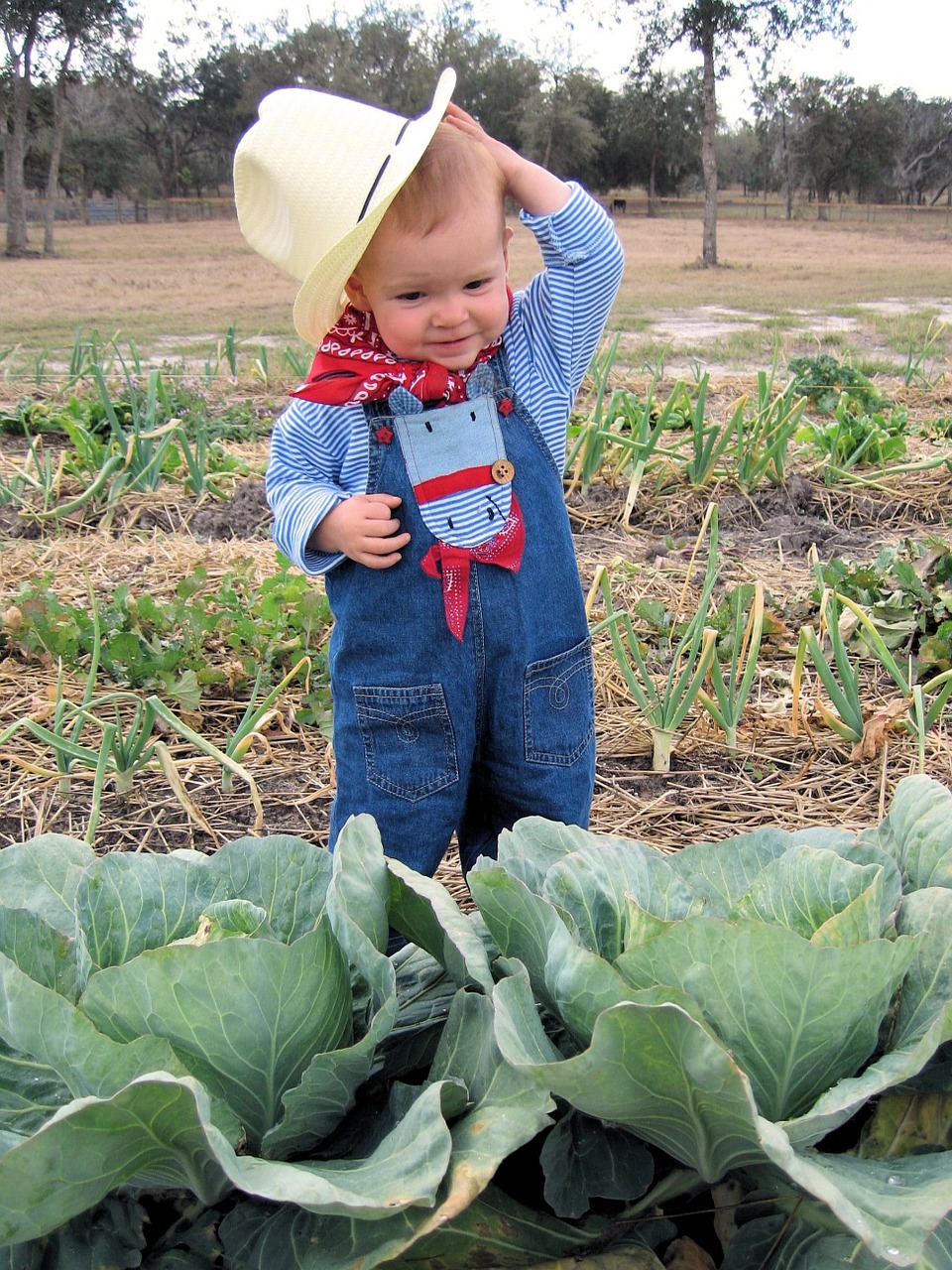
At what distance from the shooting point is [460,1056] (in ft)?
2.72

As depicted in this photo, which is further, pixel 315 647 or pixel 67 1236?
pixel 315 647

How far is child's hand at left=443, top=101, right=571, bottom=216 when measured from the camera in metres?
1.34

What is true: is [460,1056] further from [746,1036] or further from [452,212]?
[452,212]

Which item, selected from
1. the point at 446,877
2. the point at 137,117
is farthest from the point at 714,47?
the point at 137,117

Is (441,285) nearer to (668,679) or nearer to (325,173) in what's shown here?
(325,173)

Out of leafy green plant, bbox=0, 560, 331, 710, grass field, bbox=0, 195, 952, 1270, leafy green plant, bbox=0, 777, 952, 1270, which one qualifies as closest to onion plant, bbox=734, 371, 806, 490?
grass field, bbox=0, 195, 952, 1270

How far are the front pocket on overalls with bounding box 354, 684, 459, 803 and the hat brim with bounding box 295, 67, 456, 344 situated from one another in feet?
1.60

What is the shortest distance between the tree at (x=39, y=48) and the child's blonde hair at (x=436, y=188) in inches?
771

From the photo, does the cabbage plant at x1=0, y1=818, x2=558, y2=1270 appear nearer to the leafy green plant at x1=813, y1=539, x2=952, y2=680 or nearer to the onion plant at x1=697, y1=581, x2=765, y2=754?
the onion plant at x1=697, y1=581, x2=765, y2=754

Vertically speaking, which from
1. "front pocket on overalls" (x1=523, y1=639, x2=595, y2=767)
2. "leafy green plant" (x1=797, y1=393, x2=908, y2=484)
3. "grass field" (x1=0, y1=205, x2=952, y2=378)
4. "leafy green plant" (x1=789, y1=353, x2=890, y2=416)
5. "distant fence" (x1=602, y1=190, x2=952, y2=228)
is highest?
"distant fence" (x1=602, y1=190, x2=952, y2=228)

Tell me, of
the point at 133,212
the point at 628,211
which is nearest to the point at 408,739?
the point at 628,211

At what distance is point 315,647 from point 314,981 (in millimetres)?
1780

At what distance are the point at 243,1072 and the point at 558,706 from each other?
741mm

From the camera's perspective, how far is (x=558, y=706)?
1451mm
